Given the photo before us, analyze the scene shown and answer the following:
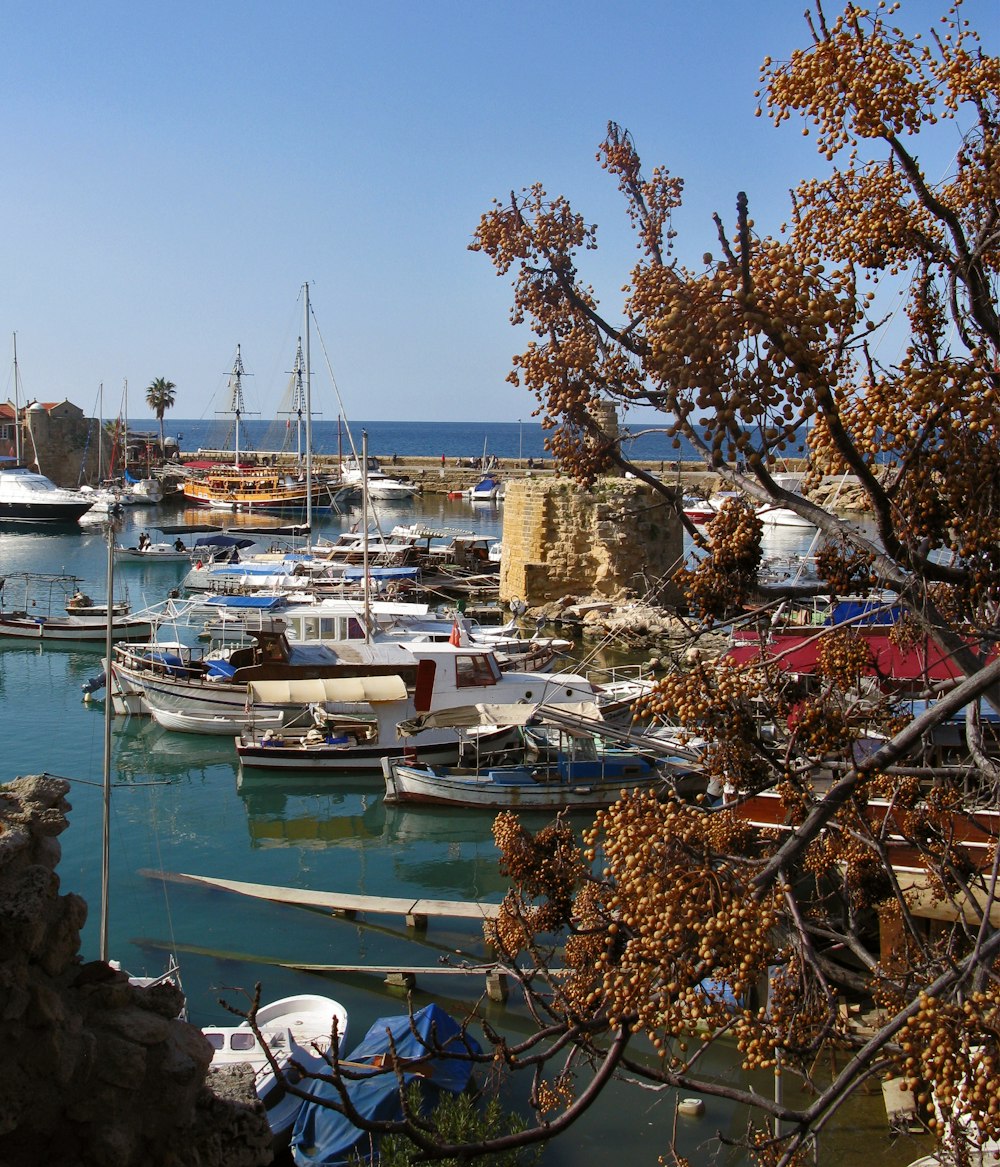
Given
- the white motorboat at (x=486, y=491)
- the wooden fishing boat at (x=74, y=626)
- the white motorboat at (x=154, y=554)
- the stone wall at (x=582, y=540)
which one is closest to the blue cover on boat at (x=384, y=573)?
the stone wall at (x=582, y=540)

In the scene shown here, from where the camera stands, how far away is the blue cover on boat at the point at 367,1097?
1029cm

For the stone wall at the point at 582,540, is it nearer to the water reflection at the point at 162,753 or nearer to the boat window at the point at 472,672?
the boat window at the point at 472,672

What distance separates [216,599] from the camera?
3334 centimetres

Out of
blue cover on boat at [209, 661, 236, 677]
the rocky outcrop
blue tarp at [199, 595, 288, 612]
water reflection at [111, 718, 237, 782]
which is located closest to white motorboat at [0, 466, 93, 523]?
blue tarp at [199, 595, 288, 612]

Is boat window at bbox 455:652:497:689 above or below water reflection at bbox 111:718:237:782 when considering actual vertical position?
above

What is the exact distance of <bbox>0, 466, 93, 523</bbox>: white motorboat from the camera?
6325cm

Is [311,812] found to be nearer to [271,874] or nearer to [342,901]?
[271,874]

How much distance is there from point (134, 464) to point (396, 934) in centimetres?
7351

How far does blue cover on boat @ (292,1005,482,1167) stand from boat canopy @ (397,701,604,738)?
924cm

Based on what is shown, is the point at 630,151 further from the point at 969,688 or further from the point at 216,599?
the point at 216,599

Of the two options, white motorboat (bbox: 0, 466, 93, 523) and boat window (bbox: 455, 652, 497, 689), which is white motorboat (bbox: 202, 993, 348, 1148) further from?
white motorboat (bbox: 0, 466, 93, 523)

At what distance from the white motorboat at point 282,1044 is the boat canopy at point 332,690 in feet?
34.6

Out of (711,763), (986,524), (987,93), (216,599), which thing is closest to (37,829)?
(711,763)

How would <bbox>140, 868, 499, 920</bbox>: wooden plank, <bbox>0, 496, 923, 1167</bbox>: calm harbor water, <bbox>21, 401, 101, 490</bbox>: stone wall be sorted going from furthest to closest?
<bbox>21, 401, 101, 490</bbox>: stone wall
<bbox>140, 868, 499, 920</bbox>: wooden plank
<bbox>0, 496, 923, 1167</bbox>: calm harbor water
